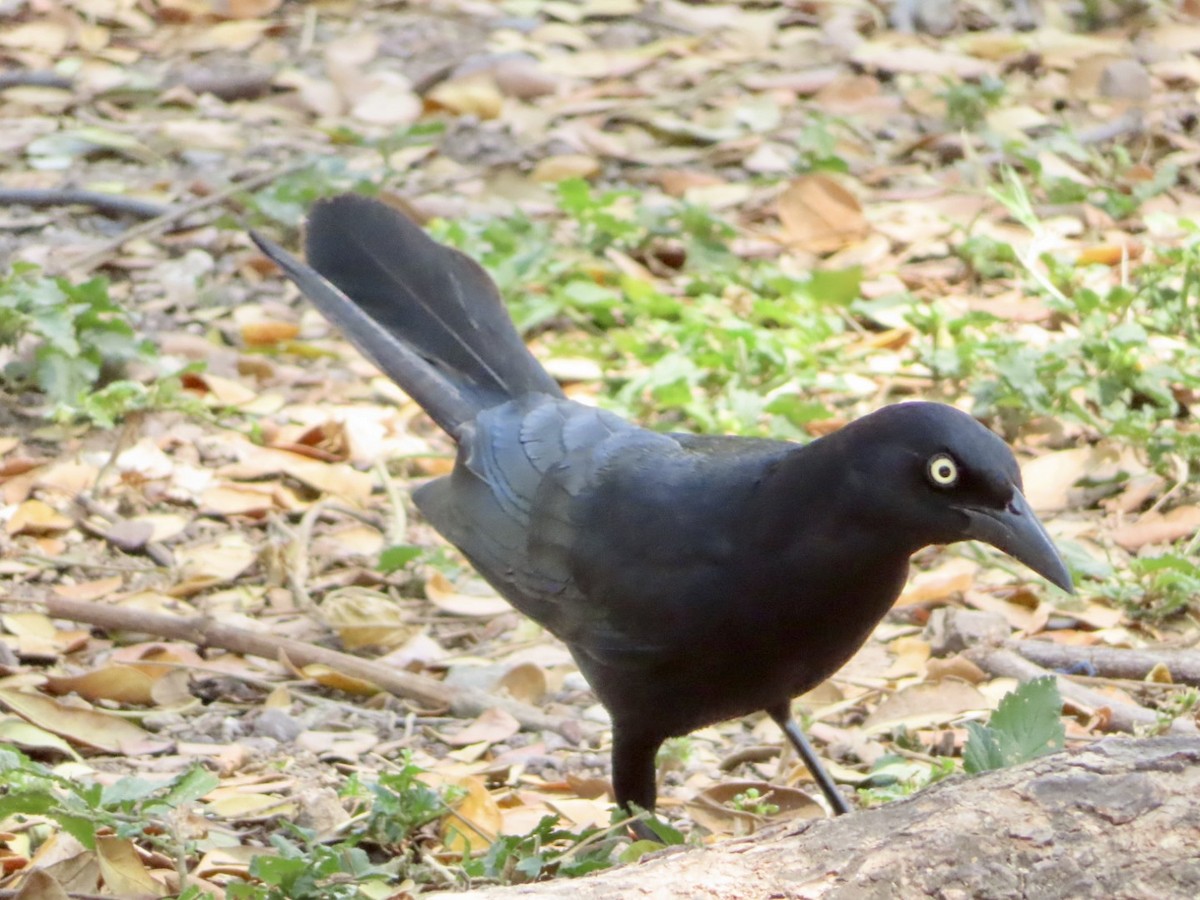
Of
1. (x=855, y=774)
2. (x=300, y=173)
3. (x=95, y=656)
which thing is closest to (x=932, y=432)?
(x=855, y=774)

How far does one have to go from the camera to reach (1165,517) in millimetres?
4707

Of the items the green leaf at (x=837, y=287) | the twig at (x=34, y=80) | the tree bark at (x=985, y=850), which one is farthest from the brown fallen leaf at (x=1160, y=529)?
the twig at (x=34, y=80)

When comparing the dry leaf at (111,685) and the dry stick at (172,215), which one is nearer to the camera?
the dry leaf at (111,685)

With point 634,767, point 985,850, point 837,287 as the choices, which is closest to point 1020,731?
point 985,850

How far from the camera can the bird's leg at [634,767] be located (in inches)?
139

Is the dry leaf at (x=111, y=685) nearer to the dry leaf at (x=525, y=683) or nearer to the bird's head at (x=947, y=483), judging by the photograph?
the dry leaf at (x=525, y=683)

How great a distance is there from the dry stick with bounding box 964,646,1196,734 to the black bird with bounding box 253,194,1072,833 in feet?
2.16

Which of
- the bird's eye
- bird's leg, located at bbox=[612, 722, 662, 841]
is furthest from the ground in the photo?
the bird's eye

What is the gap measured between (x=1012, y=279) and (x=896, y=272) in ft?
1.27

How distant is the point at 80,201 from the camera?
650 centimetres

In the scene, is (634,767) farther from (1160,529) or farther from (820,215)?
(820,215)

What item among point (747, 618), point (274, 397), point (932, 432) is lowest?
point (274, 397)

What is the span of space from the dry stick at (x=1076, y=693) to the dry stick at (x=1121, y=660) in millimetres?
48

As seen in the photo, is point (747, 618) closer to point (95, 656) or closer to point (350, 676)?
point (350, 676)
